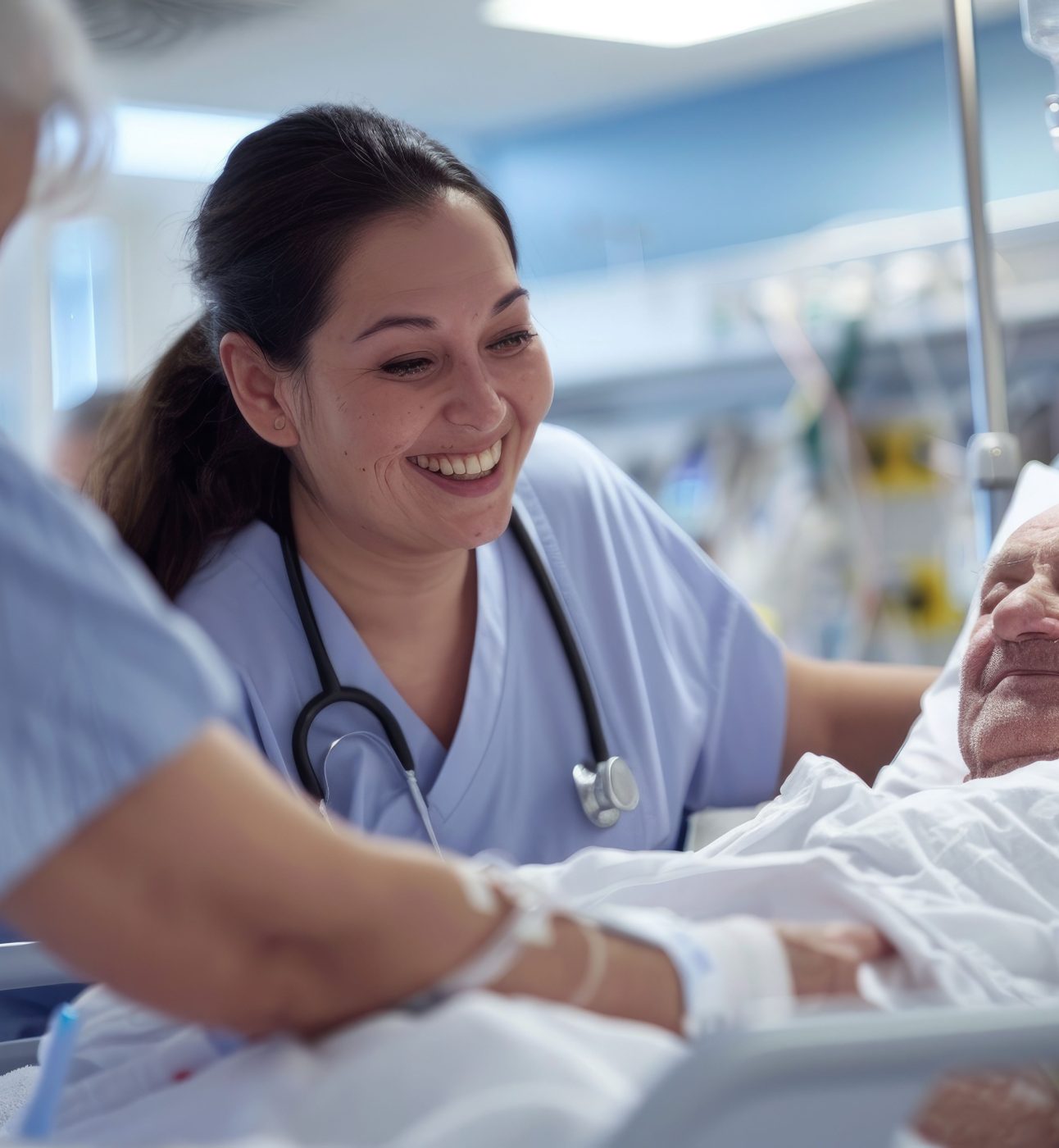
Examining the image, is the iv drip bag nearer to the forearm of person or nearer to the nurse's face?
the nurse's face

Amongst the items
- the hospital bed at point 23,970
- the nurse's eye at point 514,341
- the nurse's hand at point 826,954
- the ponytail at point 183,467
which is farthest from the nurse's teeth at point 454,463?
the nurse's hand at point 826,954

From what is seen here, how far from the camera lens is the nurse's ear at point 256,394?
1684mm

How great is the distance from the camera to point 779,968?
3.09ft

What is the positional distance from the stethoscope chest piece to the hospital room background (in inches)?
92.8

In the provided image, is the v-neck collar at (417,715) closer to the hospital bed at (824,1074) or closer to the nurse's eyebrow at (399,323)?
the nurse's eyebrow at (399,323)

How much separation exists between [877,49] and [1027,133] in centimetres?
67

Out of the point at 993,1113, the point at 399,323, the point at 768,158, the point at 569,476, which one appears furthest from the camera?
the point at 768,158

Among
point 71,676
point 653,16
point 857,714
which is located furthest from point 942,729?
point 653,16

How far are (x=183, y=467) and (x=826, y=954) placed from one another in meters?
1.11

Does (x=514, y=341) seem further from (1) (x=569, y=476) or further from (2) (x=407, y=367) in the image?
(1) (x=569, y=476)

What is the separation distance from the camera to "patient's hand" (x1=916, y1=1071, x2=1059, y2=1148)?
0.94 m

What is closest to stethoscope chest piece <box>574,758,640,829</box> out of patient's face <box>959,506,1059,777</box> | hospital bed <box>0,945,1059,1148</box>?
patient's face <box>959,506,1059,777</box>

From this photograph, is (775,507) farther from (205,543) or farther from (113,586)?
(113,586)

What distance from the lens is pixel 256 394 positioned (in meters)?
1.69
